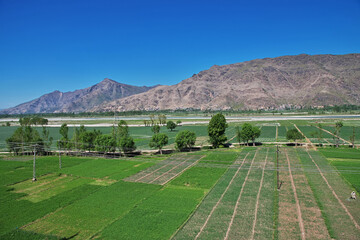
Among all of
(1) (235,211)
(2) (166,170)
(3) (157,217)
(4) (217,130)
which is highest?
(4) (217,130)

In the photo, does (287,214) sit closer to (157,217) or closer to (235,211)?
(235,211)

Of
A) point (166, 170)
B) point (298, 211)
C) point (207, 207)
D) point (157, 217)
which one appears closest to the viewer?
point (157, 217)

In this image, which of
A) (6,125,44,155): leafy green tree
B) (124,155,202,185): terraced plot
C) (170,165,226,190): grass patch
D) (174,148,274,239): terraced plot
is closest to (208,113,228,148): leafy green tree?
(124,155,202,185): terraced plot

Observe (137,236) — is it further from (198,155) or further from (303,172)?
(198,155)

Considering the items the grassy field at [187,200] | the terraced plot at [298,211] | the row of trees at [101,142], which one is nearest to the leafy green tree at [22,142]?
the row of trees at [101,142]

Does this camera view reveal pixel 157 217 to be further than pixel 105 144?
No

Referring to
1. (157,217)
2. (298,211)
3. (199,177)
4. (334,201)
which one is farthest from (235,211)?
(199,177)

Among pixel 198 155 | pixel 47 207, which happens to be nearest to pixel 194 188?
pixel 47 207
